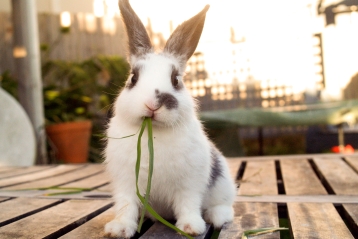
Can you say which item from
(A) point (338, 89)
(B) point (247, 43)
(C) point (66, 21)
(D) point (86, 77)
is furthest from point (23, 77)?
(A) point (338, 89)

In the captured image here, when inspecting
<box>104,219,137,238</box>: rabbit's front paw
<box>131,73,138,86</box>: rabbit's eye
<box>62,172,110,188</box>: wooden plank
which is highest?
<box>131,73,138,86</box>: rabbit's eye

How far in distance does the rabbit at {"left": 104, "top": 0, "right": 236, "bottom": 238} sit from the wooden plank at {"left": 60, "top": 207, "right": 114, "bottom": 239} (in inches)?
3.2

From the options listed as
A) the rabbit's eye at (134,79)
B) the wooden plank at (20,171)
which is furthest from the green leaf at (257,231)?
the wooden plank at (20,171)

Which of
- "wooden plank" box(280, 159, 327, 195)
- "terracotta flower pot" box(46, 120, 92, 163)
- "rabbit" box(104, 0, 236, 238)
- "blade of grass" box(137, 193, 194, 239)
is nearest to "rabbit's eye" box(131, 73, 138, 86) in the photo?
"rabbit" box(104, 0, 236, 238)

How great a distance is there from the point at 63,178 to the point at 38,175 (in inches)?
8.6

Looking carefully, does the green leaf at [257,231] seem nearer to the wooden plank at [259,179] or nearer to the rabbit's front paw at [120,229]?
the rabbit's front paw at [120,229]

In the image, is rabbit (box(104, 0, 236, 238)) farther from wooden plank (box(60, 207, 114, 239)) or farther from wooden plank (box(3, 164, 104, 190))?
wooden plank (box(3, 164, 104, 190))

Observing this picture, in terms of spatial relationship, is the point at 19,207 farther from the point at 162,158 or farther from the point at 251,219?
the point at 251,219

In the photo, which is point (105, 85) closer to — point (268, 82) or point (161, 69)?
point (268, 82)

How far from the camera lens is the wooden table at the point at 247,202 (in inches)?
58.1

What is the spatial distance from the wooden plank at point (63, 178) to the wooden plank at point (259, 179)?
3.32 ft

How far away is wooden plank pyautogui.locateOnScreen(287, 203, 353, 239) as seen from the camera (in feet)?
4.50

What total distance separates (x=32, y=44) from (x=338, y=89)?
357cm

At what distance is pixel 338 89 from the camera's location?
543cm
